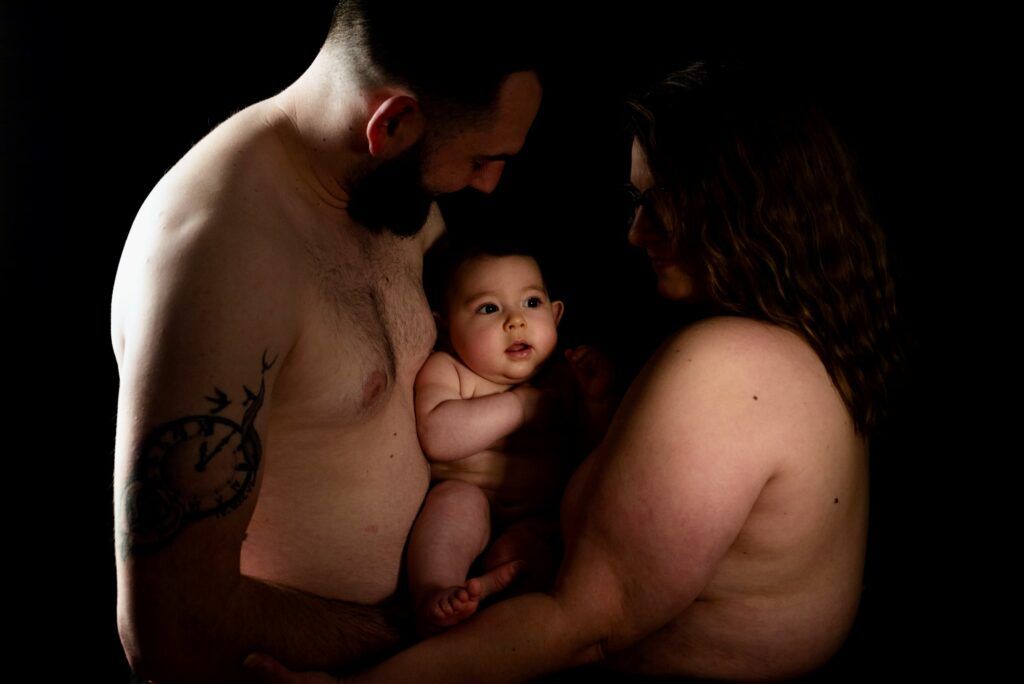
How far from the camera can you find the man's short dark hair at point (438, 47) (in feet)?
4.21

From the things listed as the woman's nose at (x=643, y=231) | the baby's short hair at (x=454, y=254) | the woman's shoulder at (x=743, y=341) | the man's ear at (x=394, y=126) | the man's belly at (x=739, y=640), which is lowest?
the man's belly at (x=739, y=640)

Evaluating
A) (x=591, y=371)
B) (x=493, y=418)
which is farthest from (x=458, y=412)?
(x=591, y=371)

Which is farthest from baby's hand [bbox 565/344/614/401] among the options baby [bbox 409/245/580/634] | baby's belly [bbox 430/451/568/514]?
baby's belly [bbox 430/451/568/514]

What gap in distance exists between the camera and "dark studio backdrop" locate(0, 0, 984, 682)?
1623mm

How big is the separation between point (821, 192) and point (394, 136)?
28.6 inches

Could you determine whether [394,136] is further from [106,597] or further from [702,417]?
[106,597]

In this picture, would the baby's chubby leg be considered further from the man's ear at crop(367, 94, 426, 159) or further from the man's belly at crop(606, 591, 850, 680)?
the man's ear at crop(367, 94, 426, 159)

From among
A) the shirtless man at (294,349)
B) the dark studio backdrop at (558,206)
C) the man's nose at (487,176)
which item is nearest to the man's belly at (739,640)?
the dark studio backdrop at (558,206)

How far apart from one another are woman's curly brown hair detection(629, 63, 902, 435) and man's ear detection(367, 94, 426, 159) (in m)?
0.41

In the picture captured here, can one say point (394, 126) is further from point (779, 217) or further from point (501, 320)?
point (779, 217)

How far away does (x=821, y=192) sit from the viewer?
4.20 feet

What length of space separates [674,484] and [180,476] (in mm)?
704

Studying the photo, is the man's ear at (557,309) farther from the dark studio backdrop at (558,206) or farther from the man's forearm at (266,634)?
the man's forearm at (266,634)

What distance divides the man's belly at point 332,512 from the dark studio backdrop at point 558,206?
2.36ft
